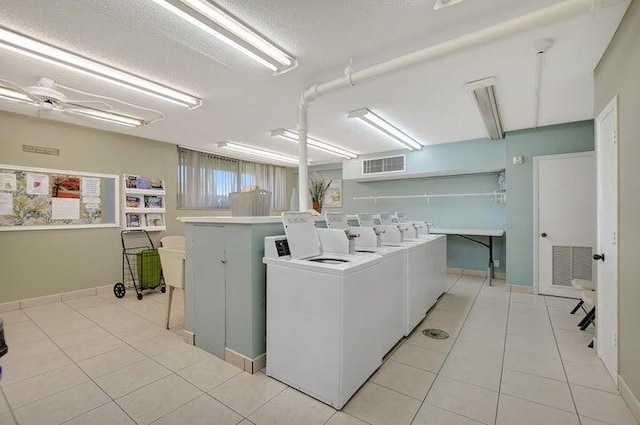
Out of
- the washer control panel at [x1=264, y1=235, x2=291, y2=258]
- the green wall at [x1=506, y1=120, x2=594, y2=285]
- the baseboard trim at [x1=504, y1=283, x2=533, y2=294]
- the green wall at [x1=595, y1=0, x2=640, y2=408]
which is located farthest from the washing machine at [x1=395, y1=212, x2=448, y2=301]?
the washer control panel at [x1=264, y1=235, x2=291, y2=258]

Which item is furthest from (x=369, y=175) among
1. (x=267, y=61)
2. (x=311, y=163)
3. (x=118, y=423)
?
(x=118, y=423)

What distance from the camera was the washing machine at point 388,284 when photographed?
2.41 meters

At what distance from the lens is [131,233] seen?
4.93 metres

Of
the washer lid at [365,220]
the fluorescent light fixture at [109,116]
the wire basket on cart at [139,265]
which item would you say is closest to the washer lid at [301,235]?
the washer lid at [365,220]

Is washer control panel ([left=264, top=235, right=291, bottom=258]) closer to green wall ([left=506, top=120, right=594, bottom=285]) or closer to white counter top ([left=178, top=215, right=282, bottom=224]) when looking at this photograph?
white counter top ([left=178, top=215, right=282, bottom=224])

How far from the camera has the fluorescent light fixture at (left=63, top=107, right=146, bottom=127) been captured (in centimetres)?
359

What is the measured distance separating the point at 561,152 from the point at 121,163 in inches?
274

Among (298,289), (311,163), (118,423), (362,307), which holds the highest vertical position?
(311,163)

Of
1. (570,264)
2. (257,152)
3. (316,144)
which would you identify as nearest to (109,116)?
(257,152)

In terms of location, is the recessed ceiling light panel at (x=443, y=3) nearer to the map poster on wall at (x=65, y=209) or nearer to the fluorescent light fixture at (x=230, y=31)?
the fluorescent light fixture at (x=230, y=31)

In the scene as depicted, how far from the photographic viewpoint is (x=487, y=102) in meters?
3.41

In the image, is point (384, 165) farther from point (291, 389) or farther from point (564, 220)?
point (291, 389)

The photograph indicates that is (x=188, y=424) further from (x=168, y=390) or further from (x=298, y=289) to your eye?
(x=298, y=289)

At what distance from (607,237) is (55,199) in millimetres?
6400
